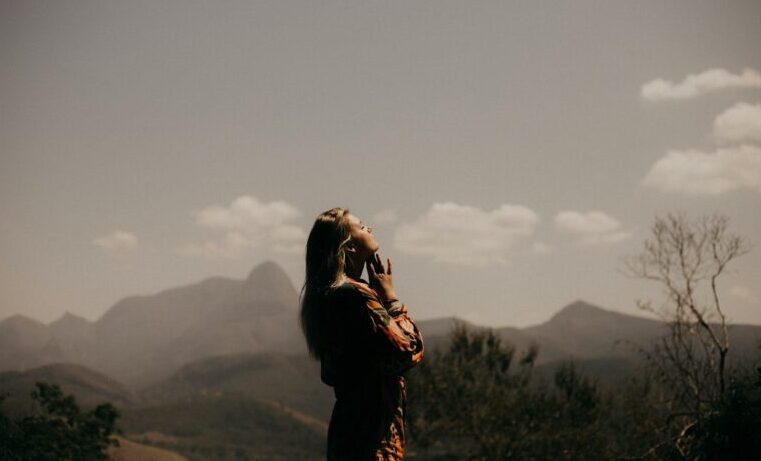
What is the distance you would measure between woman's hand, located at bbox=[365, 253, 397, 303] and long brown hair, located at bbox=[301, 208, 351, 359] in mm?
170

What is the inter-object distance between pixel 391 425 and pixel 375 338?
1.55ft

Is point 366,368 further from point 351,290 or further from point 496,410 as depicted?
point 496,410

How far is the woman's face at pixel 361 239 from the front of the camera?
3455mm

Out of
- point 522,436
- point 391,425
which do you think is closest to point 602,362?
point 522,436

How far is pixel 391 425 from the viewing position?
3.31 m

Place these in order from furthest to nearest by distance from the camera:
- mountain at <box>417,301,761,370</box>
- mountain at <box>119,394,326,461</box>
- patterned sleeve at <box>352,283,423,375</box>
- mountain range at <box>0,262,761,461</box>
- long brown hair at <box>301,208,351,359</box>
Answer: mountain at <box>417,301,761,370</box> < mountain at <box>119,394,326,461</box> < mountain range at <box>0,262,761,461</box> < long brown hair at <box>301,208,351,359</box> < patterned sleeve at <box>352,283,423,375</box>

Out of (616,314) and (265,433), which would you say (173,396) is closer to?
(265,433)

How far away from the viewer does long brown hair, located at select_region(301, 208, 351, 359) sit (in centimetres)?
340

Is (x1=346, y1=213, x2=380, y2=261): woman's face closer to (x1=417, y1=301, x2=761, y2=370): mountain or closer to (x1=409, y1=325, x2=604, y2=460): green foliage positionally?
(x1=409, y1=325, x2=604, y2=460): green foliage

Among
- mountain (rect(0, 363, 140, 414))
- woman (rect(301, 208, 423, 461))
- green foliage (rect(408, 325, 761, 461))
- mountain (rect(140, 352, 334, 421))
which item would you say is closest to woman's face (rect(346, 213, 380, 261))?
woman (rect(301, 208, 423, 461))

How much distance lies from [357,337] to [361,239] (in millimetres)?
528

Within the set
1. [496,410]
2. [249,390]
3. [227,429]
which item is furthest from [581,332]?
[496,410]

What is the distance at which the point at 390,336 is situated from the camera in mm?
3229

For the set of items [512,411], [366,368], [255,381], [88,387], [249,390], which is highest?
[366,368]
